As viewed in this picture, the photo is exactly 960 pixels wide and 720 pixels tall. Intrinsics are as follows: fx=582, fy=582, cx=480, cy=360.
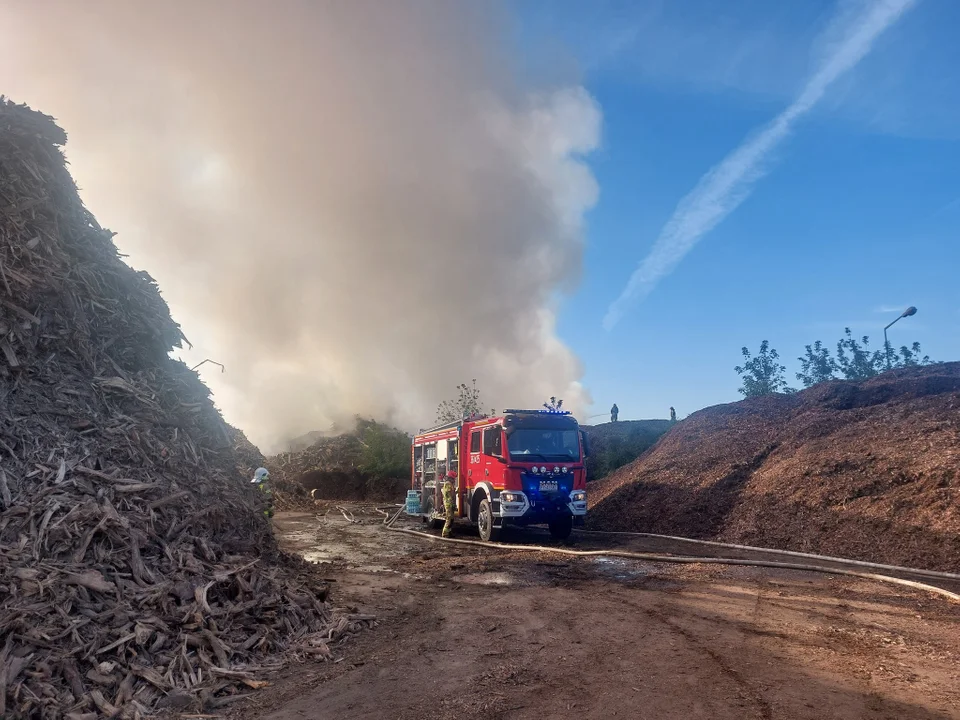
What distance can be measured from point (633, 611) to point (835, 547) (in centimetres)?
692

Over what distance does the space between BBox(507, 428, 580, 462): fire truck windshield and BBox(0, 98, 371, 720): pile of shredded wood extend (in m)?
6.82

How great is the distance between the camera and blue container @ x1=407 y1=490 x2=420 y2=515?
23056mm

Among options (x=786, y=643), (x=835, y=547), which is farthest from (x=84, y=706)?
(x=835, y=547)

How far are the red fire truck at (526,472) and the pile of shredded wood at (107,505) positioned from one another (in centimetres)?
638

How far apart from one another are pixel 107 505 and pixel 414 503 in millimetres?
16784

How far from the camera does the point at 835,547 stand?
505 inches

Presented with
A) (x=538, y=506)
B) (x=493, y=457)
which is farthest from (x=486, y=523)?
(x=493, y=457)

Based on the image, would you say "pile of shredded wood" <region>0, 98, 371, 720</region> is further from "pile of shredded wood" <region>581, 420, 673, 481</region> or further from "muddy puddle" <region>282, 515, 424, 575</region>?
"pile of shredded wood" <region>581, 420, 673, 481</region>

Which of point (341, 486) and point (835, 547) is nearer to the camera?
point (835, 547)

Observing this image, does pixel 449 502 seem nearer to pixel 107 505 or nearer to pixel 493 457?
pixel 493 457

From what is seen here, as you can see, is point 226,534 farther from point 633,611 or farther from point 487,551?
point 487,551

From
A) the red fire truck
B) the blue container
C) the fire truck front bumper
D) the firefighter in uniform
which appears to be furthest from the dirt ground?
the blue container

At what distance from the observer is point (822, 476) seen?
15680 millimetres

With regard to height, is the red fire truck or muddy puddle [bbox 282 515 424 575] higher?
the red fire truck
